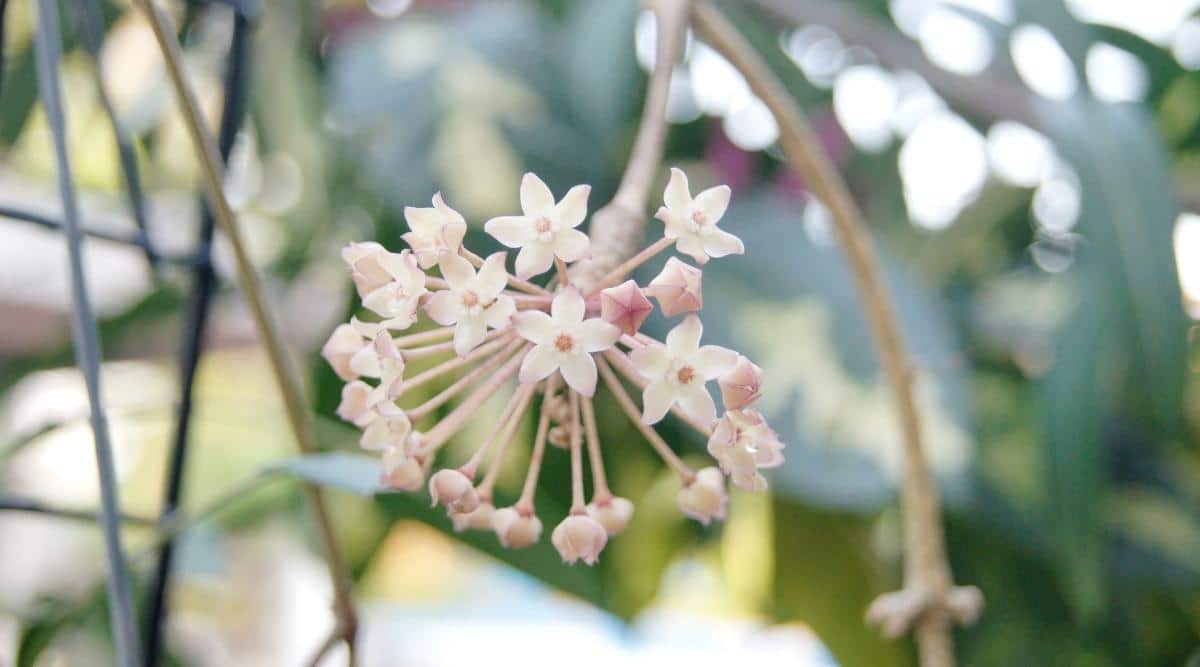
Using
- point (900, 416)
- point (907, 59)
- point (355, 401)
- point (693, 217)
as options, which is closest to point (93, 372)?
point (355, 401)

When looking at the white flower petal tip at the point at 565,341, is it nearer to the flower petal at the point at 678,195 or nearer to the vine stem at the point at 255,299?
the flower petal at the point at 678,195

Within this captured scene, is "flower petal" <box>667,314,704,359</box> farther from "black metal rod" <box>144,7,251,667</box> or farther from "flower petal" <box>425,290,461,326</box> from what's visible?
"black metal rod" <box>144,7,251,667</box>

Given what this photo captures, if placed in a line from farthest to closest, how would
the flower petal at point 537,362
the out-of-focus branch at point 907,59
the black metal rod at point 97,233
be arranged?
1. the out-of-focus branch at point 907,59
2. the black metal rod at point 97,233
3. the flower petal at point 537,362

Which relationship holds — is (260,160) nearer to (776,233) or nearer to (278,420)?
(278,420)

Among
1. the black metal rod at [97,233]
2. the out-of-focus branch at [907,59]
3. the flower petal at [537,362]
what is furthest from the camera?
the out-of-focus branch at [907,59]

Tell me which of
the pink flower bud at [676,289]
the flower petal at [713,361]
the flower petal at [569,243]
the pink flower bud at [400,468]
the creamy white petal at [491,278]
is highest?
the flower petal at [569,243]

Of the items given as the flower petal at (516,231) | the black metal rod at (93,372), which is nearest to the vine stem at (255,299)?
the black metal rod at (93,372)

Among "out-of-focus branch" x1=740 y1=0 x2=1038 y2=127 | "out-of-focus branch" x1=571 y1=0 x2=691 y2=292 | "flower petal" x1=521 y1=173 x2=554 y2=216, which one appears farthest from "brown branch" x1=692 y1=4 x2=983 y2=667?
"out-of-focus branch" x1=740 y1=0 x2=1038 y2=127

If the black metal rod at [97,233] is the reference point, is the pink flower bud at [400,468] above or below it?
below
